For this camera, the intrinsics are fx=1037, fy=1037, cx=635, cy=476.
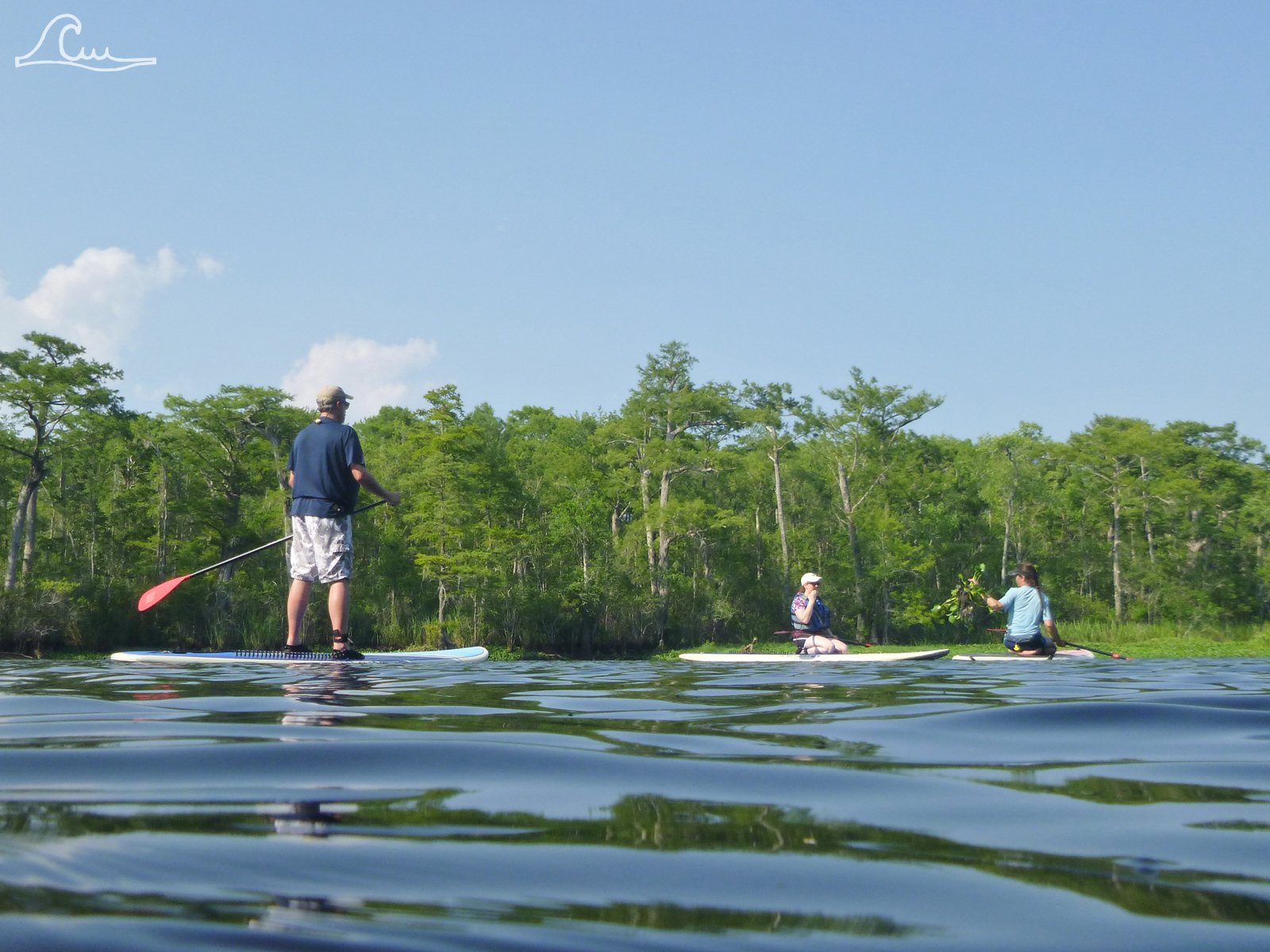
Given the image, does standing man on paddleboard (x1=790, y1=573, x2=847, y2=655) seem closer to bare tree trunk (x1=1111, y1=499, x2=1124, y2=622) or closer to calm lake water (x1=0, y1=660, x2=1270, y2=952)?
calm lake water (x1=0, y1=660, x2=1270, y2=952)

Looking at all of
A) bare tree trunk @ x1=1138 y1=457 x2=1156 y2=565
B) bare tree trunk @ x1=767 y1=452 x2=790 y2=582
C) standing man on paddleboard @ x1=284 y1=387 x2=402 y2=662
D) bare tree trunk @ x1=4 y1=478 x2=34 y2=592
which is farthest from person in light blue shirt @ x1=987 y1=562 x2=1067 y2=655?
bare tree trunk @ x1=1138 y1=457 x2=1156 y2=565

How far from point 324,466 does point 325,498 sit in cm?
23

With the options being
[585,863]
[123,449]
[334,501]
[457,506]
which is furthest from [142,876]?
[123,449]

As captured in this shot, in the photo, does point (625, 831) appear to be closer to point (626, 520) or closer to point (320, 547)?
point (320, 547)

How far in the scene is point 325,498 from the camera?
24.0ft

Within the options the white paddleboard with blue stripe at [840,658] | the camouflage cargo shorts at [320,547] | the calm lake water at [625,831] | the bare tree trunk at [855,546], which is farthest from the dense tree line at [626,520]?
the calm lake water at [625,831]

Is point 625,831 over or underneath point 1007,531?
underneath

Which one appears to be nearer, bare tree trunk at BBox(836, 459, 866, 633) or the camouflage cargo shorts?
the camouflage cargo shorts

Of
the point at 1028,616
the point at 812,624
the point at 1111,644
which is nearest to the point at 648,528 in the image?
the point at 1111,644

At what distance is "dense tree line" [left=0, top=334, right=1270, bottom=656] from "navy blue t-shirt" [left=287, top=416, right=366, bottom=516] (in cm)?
3383

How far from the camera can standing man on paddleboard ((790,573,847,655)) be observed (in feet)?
47.1

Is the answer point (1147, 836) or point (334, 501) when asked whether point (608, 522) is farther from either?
point (1147, 836)

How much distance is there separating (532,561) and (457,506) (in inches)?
241

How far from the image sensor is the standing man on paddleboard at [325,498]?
7285mm
